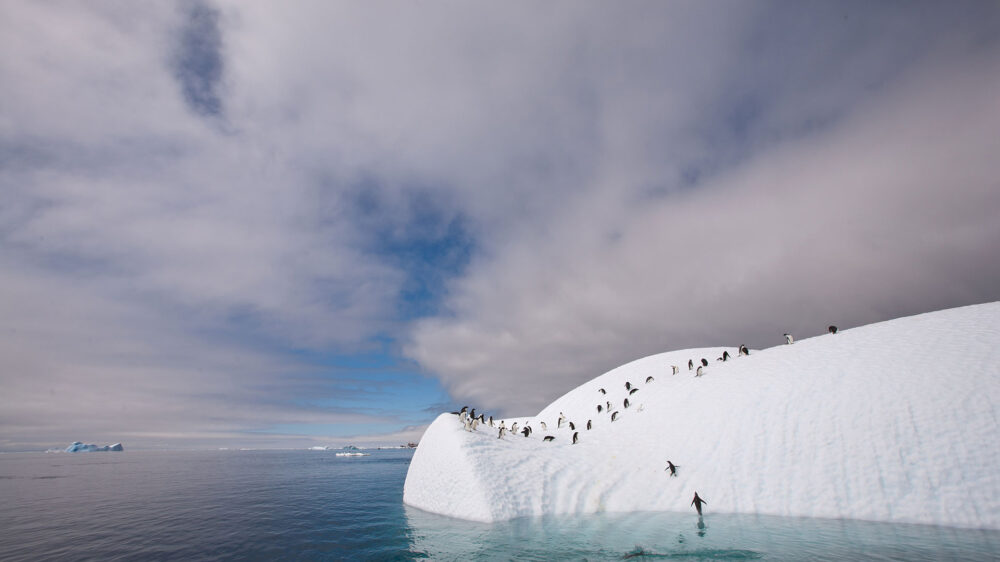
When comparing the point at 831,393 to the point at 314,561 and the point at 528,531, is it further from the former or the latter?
the point at 314,561

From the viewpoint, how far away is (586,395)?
47344mm

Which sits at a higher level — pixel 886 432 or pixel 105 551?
pixel 886 432

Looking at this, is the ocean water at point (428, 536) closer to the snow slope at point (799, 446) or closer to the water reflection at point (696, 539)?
the water reflection at point (696, 539)

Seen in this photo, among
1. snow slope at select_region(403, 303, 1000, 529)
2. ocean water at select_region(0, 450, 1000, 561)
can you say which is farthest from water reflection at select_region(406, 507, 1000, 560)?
snow slope at select_region(403, 303, 1000, 529)

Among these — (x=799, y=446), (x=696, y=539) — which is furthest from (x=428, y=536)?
(x=799, y=446)

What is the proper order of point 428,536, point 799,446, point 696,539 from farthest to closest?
point 799,446 → point 428,536 → point 696,539

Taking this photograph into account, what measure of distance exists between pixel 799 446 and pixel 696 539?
1071 cm

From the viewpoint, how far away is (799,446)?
23000 millimetres

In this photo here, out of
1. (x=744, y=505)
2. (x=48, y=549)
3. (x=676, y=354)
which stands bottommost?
(x=48, y=549)

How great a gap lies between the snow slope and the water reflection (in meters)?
1.44

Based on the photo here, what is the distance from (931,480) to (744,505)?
28.5 feet

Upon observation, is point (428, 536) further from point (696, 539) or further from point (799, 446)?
point (799, 446)

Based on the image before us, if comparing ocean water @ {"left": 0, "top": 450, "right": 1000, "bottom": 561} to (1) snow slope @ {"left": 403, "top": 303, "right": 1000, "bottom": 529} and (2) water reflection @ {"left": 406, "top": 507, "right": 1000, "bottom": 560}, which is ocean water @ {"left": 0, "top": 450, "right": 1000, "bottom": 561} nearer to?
(2) water reflection @ {"left": 406, "top": 507, "right": 1000, "bottom": 560}

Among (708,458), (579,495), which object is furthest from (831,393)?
(579,495)
